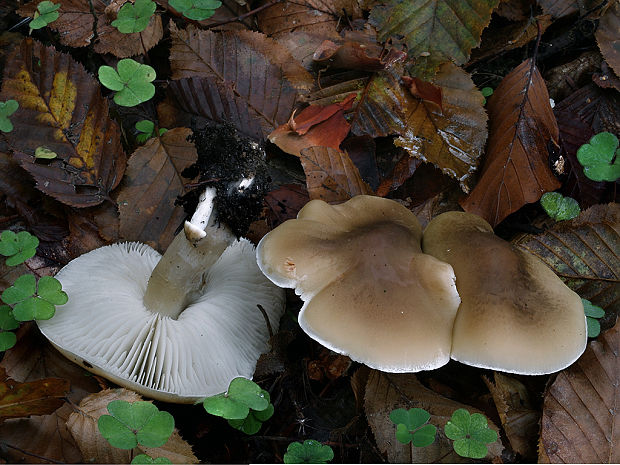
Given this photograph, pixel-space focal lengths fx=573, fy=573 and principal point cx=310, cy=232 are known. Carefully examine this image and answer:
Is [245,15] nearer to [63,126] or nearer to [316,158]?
[316,158]

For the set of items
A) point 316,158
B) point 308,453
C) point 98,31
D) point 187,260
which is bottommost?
point 308,453

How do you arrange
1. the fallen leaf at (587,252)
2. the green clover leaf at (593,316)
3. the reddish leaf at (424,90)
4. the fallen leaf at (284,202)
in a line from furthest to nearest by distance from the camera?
the reddish leaf at (424,90) < the fallen leaf at (284,202) < the fallen leaf at (587,252) < the green clover leaf at (593,316)

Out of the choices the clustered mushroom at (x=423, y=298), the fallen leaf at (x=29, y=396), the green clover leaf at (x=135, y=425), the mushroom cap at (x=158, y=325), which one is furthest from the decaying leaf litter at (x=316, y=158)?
the clustered mushroom at (x=423, y=298)

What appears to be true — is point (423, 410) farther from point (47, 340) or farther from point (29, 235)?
point (29, 235)

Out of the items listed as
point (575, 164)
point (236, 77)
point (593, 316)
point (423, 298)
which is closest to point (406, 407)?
point (423, 298)

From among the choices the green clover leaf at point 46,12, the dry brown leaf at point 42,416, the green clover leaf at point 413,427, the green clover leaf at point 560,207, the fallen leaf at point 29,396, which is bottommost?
the dry brown leaf at point 42,416

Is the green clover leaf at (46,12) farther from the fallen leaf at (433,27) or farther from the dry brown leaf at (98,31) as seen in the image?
the fallen leaf at (433,27)

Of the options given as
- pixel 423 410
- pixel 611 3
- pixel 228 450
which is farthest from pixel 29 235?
A: pixel 611 3
